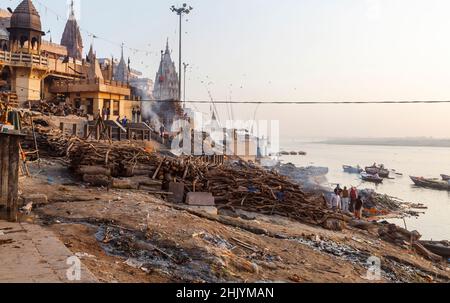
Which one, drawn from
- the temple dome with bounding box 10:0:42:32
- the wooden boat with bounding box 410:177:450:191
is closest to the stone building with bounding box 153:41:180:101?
the temple dome with bounding box 10:0:42:32

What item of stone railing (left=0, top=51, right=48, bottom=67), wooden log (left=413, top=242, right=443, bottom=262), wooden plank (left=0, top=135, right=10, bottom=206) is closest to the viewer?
wooden plank (left=0, top=135, right=10, bottom=206)

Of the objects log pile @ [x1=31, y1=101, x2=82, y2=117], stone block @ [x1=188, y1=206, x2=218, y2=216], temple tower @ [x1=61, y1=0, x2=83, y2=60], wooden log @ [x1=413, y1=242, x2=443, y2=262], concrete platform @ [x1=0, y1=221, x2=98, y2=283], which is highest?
temple tower @ [x1=61, y1=0, x2=83, y2=60]

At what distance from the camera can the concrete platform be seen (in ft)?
16.1

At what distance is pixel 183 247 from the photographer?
7.64 m

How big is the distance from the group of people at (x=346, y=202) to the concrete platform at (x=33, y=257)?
14326 mm

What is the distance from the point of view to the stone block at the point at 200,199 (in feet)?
42.8

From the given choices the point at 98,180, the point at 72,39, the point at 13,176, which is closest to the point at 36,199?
the point at 13,176

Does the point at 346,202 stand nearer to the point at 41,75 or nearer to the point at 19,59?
the point at 41,75

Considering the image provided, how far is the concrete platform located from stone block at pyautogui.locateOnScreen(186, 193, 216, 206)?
6.00 meters

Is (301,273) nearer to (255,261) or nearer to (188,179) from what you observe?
(255,261)

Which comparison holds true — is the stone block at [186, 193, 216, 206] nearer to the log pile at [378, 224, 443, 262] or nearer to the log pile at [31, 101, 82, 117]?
the log pile at [378, 224, 443, 262]

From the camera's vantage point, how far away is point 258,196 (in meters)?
14.8

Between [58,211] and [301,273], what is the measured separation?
578 cm

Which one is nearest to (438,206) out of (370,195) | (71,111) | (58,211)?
(370,195)
